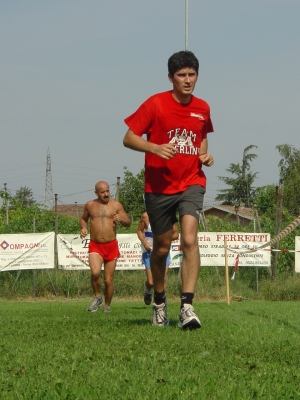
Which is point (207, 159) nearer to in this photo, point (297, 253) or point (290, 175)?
point (297, 253)

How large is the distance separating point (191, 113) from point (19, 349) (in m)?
2.94

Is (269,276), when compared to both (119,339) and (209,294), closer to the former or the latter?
(209,294)

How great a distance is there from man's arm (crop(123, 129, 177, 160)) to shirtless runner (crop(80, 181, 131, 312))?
6.00 metres

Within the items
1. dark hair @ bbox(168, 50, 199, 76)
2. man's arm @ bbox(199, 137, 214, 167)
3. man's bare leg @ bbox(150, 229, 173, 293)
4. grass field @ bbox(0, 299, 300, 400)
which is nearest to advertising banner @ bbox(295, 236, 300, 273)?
man's bare leg @ bbox(150, 229, 173, 293)

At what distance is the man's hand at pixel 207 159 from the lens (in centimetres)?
718

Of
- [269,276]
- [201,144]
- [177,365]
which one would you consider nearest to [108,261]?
[201,144]

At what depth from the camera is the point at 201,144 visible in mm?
7387

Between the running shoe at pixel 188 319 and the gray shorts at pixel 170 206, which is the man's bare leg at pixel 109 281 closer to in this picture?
the gray shorts at pixel 170 206

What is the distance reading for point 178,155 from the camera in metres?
7.06

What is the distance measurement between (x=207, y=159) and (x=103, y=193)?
21.7 ft

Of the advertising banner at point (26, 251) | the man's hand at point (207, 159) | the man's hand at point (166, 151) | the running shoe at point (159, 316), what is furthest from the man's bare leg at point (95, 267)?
the advertising banner at point (26, 251)

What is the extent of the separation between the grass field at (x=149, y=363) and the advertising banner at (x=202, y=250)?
50.0ft

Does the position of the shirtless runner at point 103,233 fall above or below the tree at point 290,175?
below

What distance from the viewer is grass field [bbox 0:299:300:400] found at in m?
3.89
